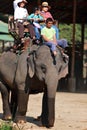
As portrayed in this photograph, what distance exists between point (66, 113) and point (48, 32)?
131 inches

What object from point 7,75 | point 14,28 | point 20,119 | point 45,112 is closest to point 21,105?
point 20,119

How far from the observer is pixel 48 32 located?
10.2m

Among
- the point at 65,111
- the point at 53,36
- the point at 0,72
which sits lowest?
the point at 65,111

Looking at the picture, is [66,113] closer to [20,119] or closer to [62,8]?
[20,119]

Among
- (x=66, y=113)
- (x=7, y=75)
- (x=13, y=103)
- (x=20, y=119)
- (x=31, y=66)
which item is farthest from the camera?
(x=66, y=113)

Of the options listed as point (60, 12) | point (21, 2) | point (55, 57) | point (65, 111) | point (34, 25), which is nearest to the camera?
point (55, 57)

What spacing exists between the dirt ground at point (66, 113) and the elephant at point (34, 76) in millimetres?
427

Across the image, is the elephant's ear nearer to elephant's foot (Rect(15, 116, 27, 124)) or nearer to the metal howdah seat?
the metal howdah seat

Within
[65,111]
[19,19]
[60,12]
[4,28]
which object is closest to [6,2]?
[4,28]

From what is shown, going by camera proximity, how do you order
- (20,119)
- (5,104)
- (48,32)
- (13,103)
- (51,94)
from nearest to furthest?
(51,94) → (48,32) → (20,119) → (5,104) → (13,103)

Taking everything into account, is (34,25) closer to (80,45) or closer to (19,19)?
(19,19)

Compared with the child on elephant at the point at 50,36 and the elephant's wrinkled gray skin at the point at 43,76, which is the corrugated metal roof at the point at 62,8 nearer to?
the child on elephant at the point at 50,36

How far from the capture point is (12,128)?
860cm

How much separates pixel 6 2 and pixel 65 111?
1026 centimetres
